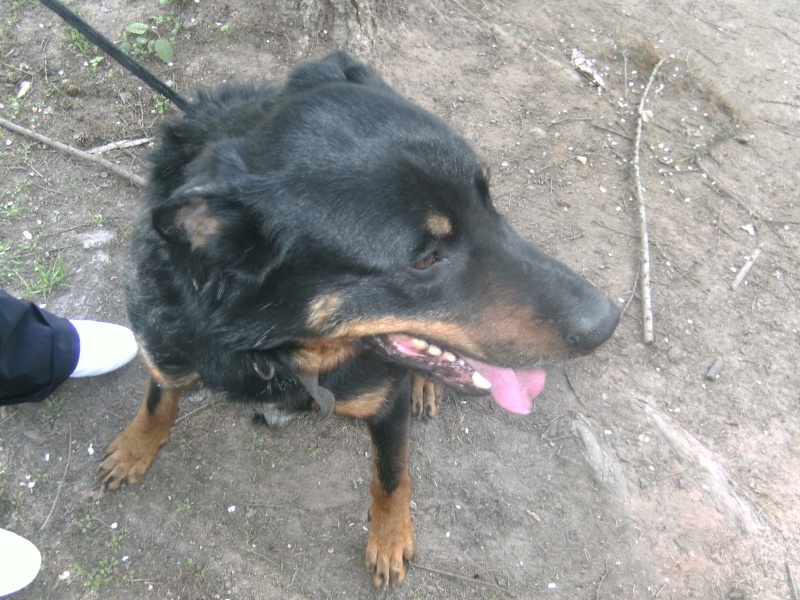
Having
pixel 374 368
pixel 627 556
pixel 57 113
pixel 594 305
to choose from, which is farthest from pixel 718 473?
pixel 57 113

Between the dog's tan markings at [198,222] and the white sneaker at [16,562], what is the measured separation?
5.80 ft

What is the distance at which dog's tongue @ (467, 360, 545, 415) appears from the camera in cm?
238

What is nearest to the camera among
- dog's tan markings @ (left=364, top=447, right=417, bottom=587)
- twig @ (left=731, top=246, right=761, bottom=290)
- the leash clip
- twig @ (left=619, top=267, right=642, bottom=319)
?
A: the leash clip

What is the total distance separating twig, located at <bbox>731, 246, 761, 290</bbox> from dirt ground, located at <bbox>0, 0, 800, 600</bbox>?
4 cm

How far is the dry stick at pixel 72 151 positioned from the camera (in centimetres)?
385

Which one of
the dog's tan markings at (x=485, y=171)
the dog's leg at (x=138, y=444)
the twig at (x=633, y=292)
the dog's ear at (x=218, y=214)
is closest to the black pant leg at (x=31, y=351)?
the dog's leg at (x=138, y=444)

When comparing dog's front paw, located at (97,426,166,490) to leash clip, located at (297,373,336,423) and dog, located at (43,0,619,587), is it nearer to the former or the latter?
dog, located at (43,0,619,587)

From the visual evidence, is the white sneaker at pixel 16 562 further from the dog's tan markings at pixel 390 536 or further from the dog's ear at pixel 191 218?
the dog's ear at pixel 191 218

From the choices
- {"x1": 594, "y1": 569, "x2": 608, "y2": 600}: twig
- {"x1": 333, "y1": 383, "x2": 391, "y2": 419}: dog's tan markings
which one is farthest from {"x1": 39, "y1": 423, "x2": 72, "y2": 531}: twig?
{"x1": 594, "y1": 569, "x2": 608, "y2": 600}: twig

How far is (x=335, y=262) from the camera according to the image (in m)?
1.95

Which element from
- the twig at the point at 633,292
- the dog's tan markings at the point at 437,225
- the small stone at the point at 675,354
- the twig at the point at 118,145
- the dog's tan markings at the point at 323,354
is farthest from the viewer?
the twig at the point at 118,145

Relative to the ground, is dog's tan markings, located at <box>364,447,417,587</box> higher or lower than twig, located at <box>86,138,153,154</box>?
lower

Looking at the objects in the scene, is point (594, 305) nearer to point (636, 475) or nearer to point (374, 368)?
point (374, 368)

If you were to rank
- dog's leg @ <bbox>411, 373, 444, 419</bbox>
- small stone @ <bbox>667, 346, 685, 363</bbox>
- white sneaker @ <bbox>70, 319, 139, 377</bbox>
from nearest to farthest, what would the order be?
white sneaker @ <bbox>70, 319, 139, 377</bbox> → dog's leg @ <bbox>411, 373, 444, 419</bbox> → small stone @ <bbox>667, 346, 685, 363</bbox>
